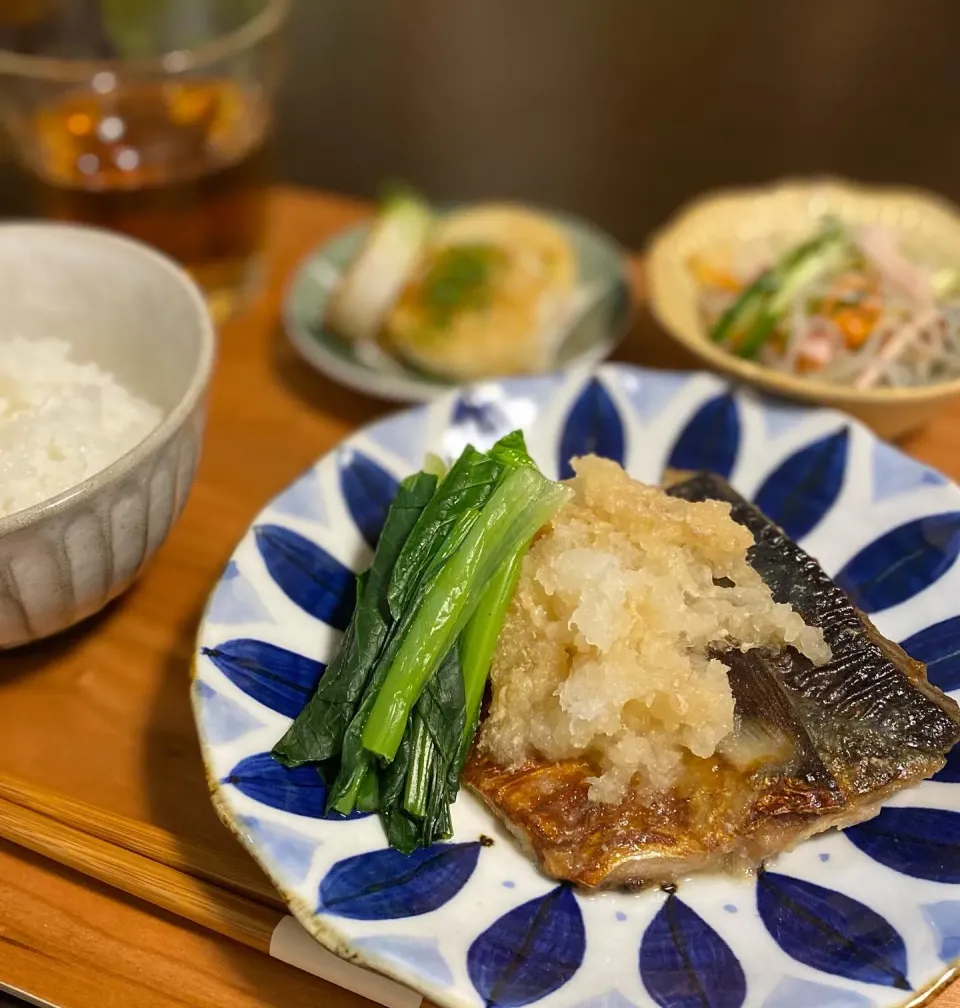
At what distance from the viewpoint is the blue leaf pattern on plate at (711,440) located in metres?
2.14

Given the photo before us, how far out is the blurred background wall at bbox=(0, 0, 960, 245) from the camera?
15.4 feet

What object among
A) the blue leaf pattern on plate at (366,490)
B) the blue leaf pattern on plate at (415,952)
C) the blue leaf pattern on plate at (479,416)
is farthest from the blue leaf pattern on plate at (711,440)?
the blue leaf pattern on plate at (415,952)

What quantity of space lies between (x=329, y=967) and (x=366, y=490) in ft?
3.07


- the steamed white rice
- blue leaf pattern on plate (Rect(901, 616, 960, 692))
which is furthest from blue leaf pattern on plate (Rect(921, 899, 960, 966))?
the steamed white rice

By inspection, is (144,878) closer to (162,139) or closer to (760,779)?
(760,779)

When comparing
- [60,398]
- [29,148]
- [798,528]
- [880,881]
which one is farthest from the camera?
[29,148]

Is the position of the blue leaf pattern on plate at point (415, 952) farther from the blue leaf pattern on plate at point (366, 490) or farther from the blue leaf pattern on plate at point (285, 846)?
the blue leaf pattern on plate at point (366, 490)

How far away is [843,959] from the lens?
4.37ft

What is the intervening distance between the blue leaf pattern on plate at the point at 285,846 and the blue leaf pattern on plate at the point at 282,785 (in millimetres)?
48

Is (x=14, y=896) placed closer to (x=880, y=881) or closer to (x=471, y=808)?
(x=471, y=808)

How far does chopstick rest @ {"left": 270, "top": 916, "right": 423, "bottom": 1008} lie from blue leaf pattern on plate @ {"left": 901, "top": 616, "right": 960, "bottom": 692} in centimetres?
105

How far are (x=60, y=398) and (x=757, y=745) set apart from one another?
143 cm

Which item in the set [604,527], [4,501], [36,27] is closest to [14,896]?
[4,501]

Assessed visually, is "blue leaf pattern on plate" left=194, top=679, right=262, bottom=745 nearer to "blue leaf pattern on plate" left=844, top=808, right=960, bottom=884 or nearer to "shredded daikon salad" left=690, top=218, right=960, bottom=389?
"blue leaf pattern on plate" left=844, top=808, right=960, bottom=884
